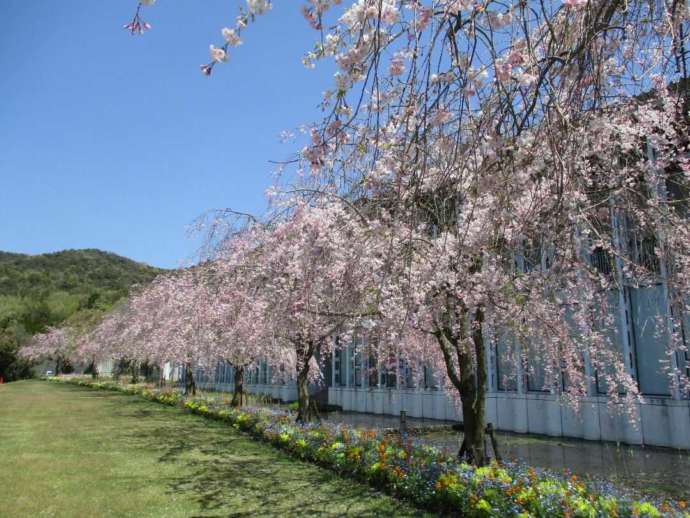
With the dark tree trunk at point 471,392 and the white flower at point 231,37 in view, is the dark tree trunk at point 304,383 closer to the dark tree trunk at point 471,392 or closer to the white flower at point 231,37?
the dark tree trunk at point 471,392

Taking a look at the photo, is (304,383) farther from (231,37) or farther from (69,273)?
(69,273)

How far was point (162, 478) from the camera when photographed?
9.07m

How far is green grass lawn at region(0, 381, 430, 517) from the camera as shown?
23.9ft

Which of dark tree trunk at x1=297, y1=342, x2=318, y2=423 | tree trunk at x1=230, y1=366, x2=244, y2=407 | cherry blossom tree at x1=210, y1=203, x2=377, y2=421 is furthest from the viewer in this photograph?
tree trunk at x1=230, y1=366, x2=244, y2=407

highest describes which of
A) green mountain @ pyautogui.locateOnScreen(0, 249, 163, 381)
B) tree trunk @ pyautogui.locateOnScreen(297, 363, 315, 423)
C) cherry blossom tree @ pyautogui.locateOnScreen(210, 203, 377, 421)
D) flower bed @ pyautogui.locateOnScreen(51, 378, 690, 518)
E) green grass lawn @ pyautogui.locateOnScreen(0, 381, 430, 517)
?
green mountain @ pyautogui.locateOnScreen(0, 249, 163, 381)

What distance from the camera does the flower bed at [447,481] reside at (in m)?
5.87

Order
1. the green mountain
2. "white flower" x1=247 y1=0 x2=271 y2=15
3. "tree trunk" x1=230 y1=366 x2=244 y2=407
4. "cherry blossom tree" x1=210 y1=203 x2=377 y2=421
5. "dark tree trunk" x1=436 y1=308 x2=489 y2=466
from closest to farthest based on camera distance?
"white flower" x1=247 y1=0 x2=271 y2=15, "dark tree trunk" x1=436 y1=308 x2=489 y2=466, "cherry blossom tree" x1=210 y1=203 x2=377 y2=421, "tree trunk" x1=230 y1=366 x2=244 y2=407, the green mountain

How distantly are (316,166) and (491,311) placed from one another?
576 cm

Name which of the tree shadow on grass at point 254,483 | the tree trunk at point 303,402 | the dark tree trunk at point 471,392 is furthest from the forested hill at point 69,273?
the dark tree trunk at point 471,392

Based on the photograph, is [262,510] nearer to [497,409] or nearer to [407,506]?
[407,506]

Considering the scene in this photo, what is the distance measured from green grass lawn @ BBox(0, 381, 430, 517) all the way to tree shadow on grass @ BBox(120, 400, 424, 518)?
15 millimetres

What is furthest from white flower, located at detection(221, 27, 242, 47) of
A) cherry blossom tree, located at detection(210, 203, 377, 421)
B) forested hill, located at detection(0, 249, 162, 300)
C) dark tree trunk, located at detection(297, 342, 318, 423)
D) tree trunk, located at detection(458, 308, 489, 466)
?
forested hill, located at detection(0, 249, 162, 300)

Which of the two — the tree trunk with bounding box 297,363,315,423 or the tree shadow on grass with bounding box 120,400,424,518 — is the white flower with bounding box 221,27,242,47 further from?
the tree trunk with bounding box 297,363,315,423

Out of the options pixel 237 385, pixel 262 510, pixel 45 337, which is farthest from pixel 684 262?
pixel 45 337
